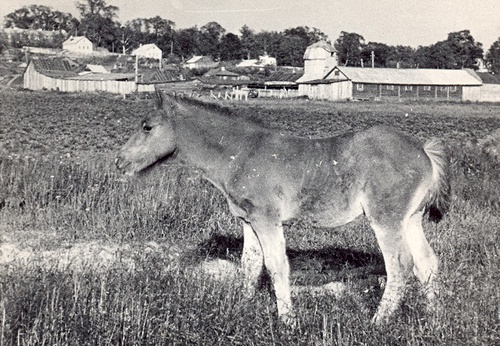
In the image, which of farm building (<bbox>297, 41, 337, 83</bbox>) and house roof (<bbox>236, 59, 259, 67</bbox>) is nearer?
farm building (<bbox>297, 41, 337, 83</bbox>)

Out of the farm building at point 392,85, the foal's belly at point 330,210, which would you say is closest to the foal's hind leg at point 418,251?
the foal's belly at point 330,210

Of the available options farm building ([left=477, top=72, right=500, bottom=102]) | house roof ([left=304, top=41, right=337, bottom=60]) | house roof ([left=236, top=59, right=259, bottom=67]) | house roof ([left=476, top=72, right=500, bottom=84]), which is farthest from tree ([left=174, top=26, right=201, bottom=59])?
farm building ([left=477, top=72, right=500, bottom=102])

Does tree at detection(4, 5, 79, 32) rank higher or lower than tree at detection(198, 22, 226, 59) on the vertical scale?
lower

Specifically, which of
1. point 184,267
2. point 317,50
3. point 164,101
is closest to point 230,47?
point 317,50

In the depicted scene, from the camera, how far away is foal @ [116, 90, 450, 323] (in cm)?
642

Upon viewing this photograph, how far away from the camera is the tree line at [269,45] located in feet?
310

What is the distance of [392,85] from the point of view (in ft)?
278

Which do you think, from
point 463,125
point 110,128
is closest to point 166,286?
point 110,128

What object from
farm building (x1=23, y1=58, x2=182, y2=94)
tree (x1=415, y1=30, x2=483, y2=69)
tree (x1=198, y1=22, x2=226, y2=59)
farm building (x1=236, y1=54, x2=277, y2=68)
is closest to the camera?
farm building (x1=23, y1=58, x2=182, y2=94)

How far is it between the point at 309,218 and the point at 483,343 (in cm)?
240

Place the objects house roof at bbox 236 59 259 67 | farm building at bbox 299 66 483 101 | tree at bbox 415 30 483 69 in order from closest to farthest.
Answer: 1. farm building at bbox 299 66 483 101
2. tree at bbox 415 30 483 69
3. house roof at bbox 236 59 259 67

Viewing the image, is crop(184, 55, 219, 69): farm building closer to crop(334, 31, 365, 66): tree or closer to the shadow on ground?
crop(334, 31, 365, 66): tree

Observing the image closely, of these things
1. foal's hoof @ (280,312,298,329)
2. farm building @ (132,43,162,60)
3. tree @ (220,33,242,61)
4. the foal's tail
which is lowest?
foal's hoof @ (280,312,298,329)

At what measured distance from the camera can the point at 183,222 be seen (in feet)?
33.4
